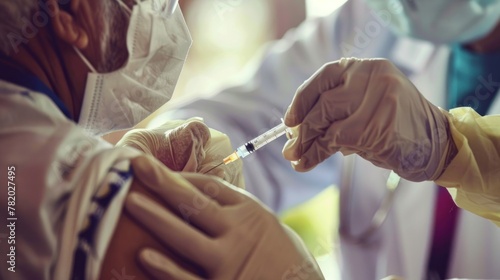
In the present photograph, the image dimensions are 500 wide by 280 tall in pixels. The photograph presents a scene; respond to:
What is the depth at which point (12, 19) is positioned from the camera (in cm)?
63

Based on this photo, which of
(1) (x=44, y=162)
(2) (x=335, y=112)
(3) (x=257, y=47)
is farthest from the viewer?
(3) (x=257, y=47)

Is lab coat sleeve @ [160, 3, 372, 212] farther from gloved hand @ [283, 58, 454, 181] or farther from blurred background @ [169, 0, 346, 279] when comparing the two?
gloved hand @ [283, 58, 454, 181]

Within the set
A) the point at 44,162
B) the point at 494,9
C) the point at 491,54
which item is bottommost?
the point at 491,54

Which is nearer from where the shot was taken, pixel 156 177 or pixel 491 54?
pixel 156 177

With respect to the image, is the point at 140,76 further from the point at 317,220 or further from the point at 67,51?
the point at 317,220

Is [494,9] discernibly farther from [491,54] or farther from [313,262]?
[313,262]

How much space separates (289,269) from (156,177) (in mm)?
179

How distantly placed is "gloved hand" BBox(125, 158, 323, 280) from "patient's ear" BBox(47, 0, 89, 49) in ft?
0.62

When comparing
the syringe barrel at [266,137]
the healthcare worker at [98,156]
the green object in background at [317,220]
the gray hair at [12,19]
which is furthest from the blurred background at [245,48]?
the gray hair at [12,19]

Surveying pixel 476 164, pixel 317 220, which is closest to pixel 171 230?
pixel 476 164

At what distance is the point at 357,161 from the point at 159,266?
0.95 m

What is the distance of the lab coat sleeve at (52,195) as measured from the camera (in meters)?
→ 0.53

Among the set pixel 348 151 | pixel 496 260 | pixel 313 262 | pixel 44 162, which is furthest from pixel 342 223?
pixel 44 162

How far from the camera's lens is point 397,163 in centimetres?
91
